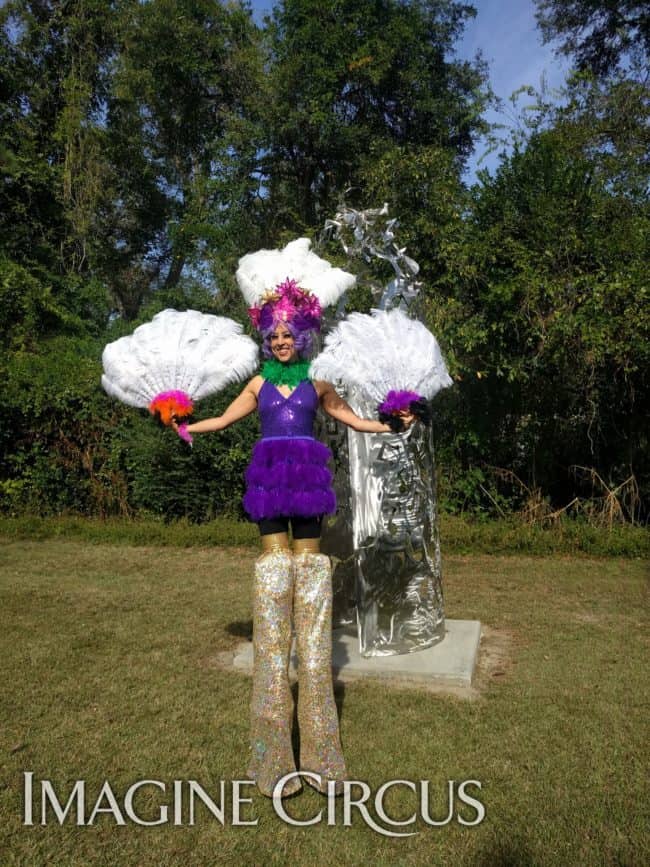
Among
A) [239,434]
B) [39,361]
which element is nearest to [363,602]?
[239,434]

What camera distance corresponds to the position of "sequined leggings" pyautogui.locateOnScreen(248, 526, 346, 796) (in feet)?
10.4

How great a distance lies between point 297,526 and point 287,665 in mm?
612

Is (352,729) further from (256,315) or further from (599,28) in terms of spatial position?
(599,28)

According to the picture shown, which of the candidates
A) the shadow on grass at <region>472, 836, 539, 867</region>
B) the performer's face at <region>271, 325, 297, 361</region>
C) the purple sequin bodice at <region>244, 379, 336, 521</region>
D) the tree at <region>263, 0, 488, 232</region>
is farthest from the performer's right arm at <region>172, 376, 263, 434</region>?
the tree at <region>263, 0, 488, 232</region>

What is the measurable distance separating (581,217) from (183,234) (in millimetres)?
11669

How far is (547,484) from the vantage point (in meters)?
8.90

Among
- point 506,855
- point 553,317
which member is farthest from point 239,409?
point 553,317

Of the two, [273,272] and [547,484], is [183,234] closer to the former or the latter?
[547,484]

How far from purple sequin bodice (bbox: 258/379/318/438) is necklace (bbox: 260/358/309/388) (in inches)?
1.0

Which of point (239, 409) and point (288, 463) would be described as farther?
point (239, 409)

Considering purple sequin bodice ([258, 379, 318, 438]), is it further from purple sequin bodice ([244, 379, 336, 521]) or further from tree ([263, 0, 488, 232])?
tree ([263, 0, 488, 232])

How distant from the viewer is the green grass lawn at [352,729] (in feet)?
9.05

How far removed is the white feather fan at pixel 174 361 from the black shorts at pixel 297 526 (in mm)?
750

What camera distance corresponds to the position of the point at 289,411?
3465 mm
